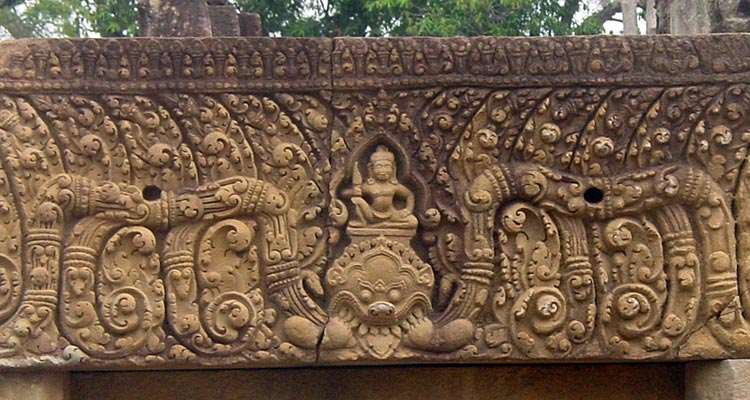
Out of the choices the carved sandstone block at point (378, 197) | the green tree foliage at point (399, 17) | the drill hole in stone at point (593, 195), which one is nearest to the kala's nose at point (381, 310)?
the carved sandstone block at point (378, 197)

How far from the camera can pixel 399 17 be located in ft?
38.8

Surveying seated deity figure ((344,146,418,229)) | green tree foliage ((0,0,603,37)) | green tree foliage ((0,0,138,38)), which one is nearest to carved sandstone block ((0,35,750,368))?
seated deity figure ((344,146,418,229))

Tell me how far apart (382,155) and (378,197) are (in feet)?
0.46

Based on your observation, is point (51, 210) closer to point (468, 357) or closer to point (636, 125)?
point (468, 357)

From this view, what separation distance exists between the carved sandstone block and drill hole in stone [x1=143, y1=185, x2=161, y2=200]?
0.02 meters

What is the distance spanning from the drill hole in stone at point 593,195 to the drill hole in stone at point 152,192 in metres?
1.41

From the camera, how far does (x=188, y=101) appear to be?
347 centimetres

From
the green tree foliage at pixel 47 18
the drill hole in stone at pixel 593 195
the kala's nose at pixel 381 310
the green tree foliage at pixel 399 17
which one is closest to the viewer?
the kala's nose at pixel 381 310

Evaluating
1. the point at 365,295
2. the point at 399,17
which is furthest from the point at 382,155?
the point at 399,17

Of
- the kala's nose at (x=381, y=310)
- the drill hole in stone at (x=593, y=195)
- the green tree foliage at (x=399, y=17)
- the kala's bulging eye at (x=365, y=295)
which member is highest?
the green tree foliage at (x=399, y=17)

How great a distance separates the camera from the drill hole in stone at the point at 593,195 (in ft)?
11.6

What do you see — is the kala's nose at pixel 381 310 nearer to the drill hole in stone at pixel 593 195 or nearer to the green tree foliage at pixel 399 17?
the drill hole in stone at pixel 593 195

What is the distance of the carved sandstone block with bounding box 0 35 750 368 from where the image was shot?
135 inches

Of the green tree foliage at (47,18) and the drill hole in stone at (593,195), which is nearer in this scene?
the drill hole in stone at (593,195)
